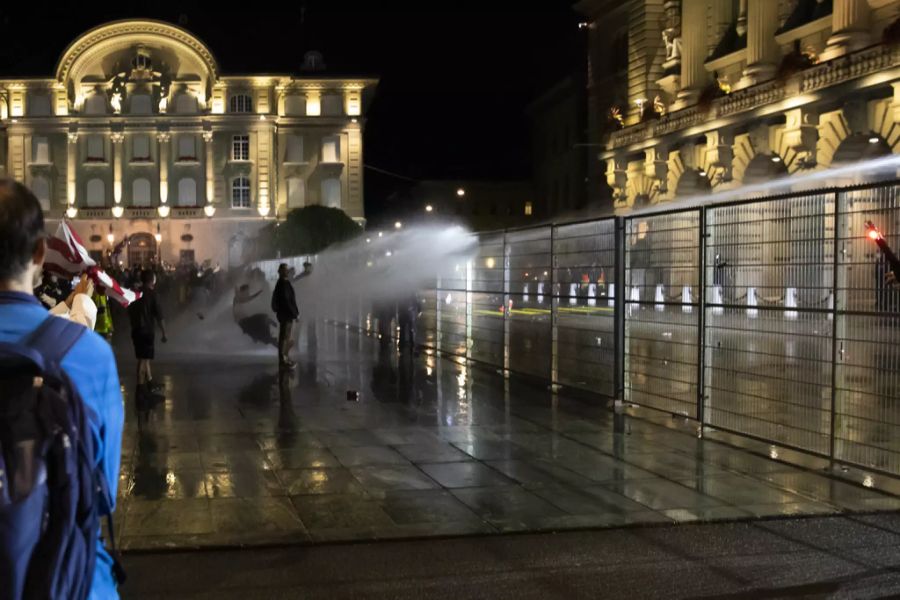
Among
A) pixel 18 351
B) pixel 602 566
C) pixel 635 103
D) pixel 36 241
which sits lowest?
pixel 602 566

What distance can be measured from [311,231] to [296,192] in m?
11.9

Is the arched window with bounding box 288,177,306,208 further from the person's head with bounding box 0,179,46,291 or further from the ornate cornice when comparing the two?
the person's head with bounding box 0,179,46,291

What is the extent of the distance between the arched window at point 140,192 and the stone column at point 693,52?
4790 cm

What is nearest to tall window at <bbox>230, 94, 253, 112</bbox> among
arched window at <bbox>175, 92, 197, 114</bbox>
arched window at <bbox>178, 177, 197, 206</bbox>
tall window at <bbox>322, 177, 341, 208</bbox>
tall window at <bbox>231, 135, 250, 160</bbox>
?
tall window at <bbox>231, 135, 250, 160</bbox>

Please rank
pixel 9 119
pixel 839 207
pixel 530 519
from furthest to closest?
pixel 9 119
pixel 839 207
pixel 530 519

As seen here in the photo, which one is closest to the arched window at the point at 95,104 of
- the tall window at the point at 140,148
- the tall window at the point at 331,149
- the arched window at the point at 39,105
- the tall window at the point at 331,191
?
the arched window at the point at 39,105

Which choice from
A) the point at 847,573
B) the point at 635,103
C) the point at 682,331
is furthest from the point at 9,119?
the point at 847,573

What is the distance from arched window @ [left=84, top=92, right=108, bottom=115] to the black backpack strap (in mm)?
79432

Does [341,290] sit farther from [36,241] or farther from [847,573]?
[36,241]

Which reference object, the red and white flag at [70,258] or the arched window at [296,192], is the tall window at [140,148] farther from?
the red and white flag at [70,258]

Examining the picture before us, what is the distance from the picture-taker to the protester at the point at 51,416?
2.30 m

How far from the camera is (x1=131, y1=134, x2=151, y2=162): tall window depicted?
77375 mm

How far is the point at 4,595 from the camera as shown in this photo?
90.6 inches

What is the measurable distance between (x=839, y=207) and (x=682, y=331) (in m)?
2.99
